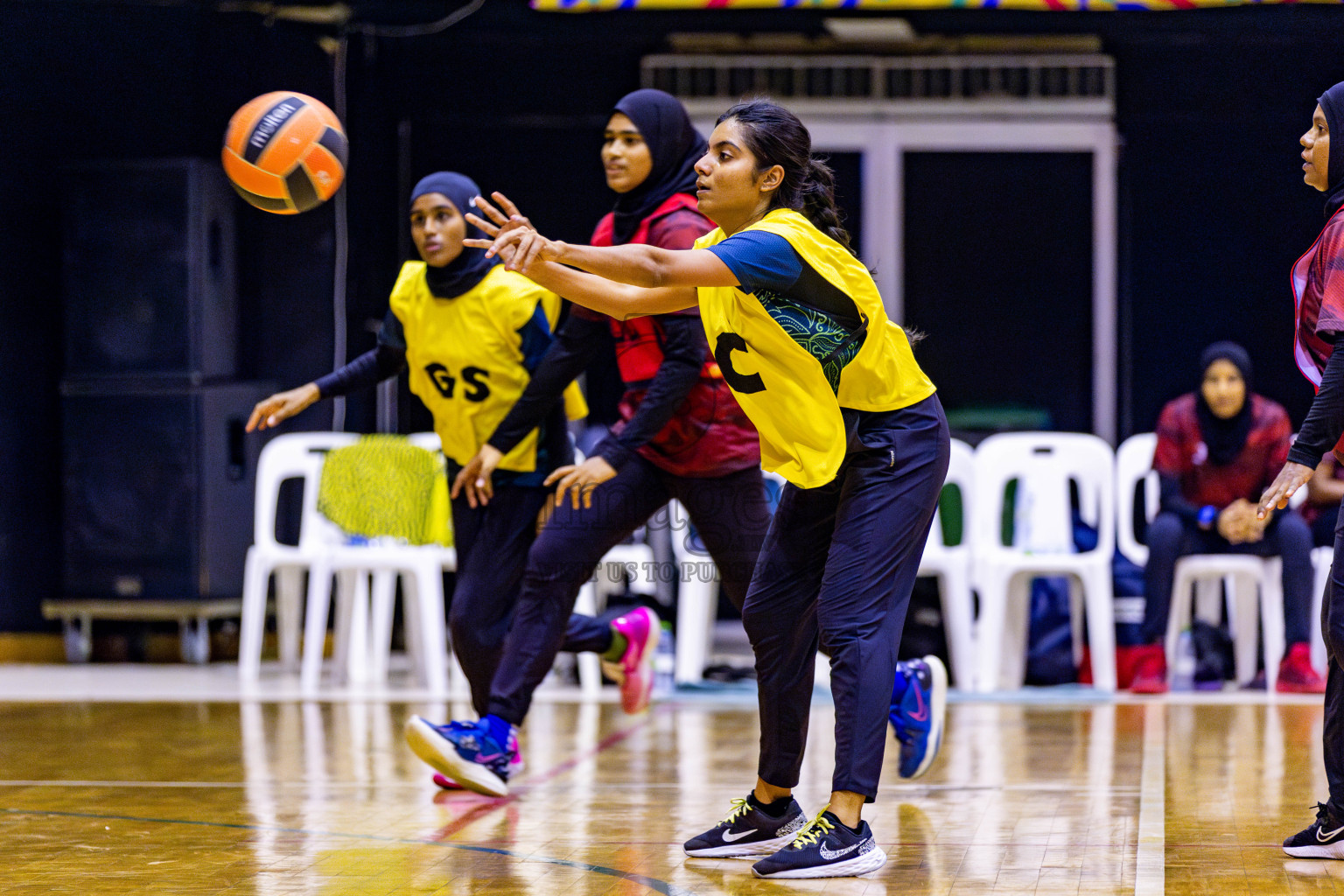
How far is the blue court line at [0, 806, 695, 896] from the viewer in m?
3.37

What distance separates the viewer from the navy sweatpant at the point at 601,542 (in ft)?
14.0

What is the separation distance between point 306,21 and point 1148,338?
4463 millimetres

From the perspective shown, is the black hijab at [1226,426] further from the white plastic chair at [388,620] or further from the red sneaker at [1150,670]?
the white plastic chair at [388,620]

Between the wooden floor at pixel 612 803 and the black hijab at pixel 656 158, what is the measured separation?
4.94 feet

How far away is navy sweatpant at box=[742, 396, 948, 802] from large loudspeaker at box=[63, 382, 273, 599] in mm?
4688

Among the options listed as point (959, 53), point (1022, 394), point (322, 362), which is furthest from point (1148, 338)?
point (322, 362)

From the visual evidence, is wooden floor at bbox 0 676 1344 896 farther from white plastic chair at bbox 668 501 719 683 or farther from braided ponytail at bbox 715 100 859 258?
braided ponytail at bbox 715 100 859 258

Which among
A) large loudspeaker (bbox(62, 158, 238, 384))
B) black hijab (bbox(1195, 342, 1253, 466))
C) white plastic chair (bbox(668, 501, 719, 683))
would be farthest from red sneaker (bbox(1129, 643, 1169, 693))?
large loudspeaker (bbox(62, 158, 238, 384))

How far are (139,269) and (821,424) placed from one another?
5.17 metres

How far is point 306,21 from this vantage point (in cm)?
819

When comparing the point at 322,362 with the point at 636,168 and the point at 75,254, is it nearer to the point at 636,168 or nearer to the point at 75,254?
the point at 75,254

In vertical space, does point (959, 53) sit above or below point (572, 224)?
above

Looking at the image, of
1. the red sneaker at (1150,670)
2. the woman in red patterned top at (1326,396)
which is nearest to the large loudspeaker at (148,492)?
the red sneaker at (1150,670)

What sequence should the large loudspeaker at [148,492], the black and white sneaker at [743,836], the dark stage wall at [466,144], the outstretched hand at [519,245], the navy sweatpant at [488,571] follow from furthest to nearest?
1. the dark stage wall at [466,144]
2. the large loudspeaker at [148,492]
3. the navy sweatpant at [488,571]
4. the black and white sneaker at [743,836]
5. the outstretched hand at [519,245]
